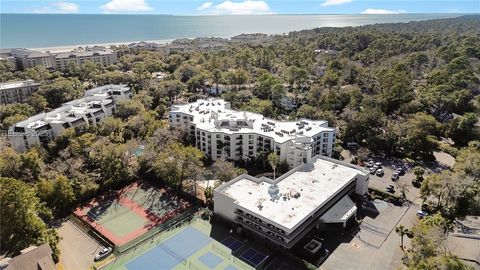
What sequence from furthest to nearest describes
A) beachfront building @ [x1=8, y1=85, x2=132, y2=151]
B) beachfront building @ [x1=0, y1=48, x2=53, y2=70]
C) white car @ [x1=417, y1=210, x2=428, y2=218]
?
beachfront building @ [x1=0, y1=48, x2=53, y2=70] < beachfront building @ [x1=8, y1=85, x2=132, y2=151] < white car @ [x1=417, y1=210, x2=428, y2=218]

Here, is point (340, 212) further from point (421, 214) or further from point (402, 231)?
point (421, 214)

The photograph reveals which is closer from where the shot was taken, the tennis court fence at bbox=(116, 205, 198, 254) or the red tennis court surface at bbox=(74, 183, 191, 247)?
the tennis court fence at bbox=(116, 205, 198, 254)

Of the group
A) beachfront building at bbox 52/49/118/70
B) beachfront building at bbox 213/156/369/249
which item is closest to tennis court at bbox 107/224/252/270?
beachfront building at bbox 213/156/369/249

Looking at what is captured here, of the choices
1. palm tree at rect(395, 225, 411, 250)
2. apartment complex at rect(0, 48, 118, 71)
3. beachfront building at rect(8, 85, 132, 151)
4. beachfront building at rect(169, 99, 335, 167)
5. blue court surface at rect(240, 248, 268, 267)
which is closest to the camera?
blue court surface at rect(240, 248, 268, 267)

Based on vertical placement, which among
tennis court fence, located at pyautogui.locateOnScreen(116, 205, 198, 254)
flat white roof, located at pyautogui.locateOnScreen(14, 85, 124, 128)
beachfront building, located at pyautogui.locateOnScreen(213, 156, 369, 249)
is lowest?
tennis court fence, located at pyautogui.locateOnScreen(116, 205, 198, 254)

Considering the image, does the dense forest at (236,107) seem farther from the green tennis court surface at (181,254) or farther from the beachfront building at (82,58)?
the beachfront building at (82,58)

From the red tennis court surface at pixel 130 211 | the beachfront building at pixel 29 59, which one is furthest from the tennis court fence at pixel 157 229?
the beachfront building at pixel 29 59

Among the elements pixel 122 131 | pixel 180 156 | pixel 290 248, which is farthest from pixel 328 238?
pixel 122 131

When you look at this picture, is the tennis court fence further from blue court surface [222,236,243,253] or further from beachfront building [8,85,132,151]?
beachfront building [8,85,132,151]
